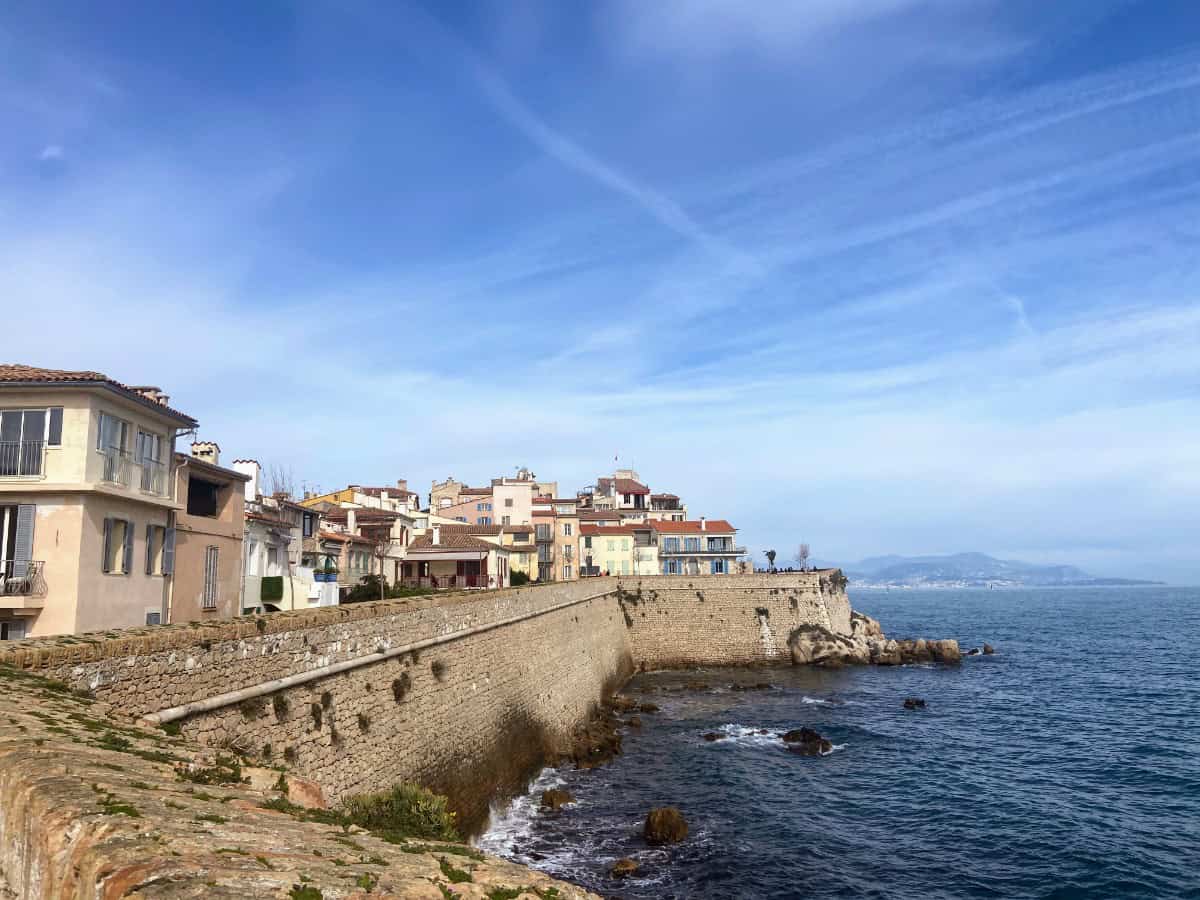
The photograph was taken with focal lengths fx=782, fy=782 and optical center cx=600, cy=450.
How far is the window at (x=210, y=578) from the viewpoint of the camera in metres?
27.2

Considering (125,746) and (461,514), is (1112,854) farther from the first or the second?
(461,514)

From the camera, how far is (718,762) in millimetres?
33500

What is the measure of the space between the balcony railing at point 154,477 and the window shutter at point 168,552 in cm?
150

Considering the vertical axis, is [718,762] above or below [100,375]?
below

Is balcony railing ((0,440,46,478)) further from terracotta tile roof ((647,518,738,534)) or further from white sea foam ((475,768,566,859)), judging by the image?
terracotta tile roof ((647,518,738,534))

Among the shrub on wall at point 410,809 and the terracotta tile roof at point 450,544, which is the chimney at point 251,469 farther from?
the shrub on wall at point 410,809

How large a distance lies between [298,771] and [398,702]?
4936 mm

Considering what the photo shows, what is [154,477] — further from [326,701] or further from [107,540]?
[326,701]

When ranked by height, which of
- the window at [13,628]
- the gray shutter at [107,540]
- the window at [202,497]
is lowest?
the window at [13,628]

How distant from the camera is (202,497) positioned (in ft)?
93.9

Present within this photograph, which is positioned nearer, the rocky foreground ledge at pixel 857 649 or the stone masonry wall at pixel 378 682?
the stone masonry wall at pixel 378 682

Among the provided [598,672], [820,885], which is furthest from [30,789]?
[598,672]

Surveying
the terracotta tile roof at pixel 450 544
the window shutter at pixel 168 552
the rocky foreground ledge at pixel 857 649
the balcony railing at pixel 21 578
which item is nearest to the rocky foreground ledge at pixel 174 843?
the balcony railing at pixel 21 578

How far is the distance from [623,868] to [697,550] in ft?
222
